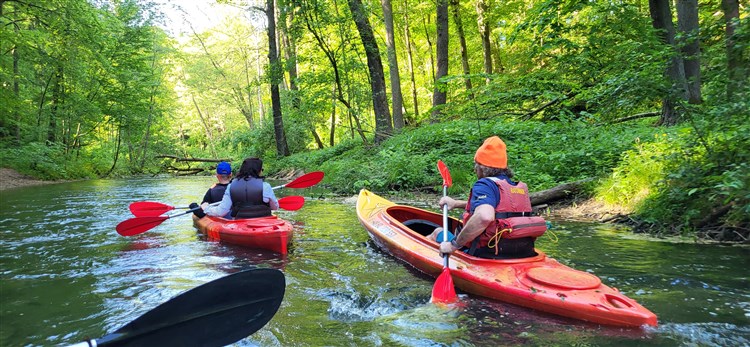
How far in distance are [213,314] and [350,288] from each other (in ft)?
5.62

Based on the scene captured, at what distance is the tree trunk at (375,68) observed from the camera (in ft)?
41.3

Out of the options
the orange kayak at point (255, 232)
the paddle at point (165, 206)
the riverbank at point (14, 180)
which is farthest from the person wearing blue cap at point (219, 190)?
the riverbank at point (14, 180)

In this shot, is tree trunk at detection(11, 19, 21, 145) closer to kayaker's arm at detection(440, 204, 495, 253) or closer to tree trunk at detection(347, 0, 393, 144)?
tree trunk at detection(347, 0, 393, 144)

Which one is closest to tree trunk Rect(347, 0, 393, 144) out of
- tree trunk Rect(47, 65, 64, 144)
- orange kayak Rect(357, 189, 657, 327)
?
orange kayak Rect(357, 189, 657, 327)

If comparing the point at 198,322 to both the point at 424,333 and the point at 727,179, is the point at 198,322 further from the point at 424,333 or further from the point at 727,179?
the point at 727,179

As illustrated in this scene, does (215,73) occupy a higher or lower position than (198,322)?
higher

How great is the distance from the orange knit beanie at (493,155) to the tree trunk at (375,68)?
9.36 metres

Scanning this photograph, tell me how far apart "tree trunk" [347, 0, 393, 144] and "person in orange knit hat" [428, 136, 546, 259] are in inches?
371

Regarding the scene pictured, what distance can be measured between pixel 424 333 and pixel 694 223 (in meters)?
3.96

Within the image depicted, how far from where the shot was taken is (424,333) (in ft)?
9.09

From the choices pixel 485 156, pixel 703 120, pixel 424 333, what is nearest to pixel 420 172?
pixel 703 120

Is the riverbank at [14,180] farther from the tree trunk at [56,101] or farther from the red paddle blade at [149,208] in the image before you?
the red paddle blade at [149,208]

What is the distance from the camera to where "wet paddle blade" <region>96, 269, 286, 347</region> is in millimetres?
1979

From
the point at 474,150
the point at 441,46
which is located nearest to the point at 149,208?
the point at 474,150
